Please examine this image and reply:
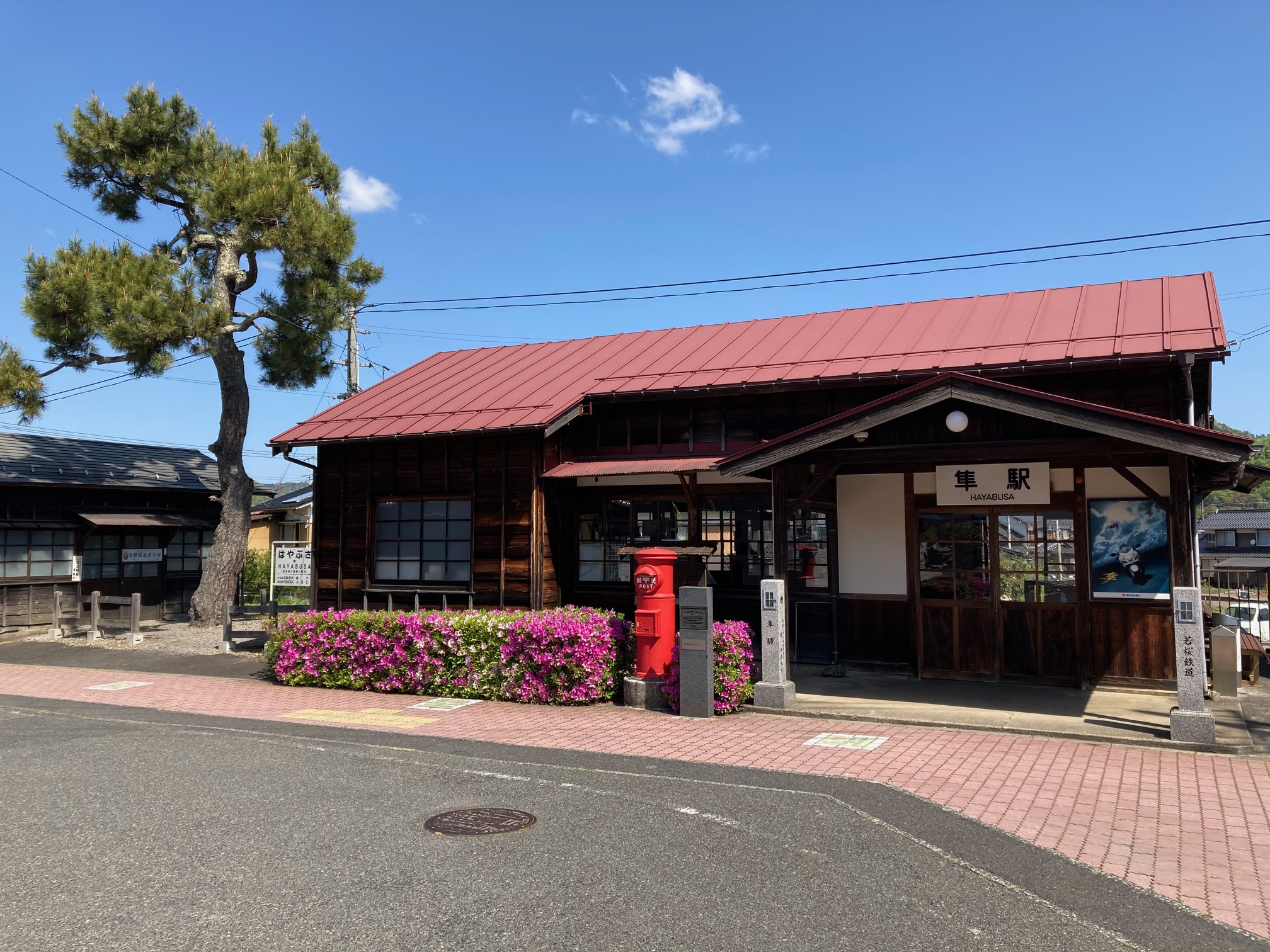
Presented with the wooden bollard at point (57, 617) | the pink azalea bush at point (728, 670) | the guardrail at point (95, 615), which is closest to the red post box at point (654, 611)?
the pink azalea bush at point (728, 670)

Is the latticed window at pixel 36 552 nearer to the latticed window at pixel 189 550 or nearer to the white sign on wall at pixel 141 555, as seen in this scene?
the white sign on wall at pixel 141 555

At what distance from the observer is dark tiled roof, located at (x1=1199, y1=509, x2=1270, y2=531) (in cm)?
4250

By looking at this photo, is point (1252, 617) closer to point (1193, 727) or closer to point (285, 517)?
point (1193, 727)

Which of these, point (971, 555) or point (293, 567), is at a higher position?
point (971, 555)

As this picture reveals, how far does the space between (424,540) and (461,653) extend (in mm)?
3730

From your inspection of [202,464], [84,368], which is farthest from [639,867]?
[202,464]

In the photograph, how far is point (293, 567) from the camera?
658 inches

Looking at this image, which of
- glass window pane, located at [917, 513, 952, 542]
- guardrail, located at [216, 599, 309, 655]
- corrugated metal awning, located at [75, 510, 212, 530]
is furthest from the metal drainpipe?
corrugated metal awning, located at [75, 510, 212, 530]

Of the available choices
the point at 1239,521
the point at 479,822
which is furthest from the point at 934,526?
the point at 1239,521

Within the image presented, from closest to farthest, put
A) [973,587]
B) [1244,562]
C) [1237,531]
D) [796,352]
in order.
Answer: [973,587], [796,352], [1244,562], [1237,531]

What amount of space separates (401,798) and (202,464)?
893 inches

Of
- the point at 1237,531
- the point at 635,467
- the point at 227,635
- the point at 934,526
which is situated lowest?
the point at 227,635

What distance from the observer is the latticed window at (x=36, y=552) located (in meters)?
20.2

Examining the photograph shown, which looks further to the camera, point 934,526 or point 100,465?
point 100,465
